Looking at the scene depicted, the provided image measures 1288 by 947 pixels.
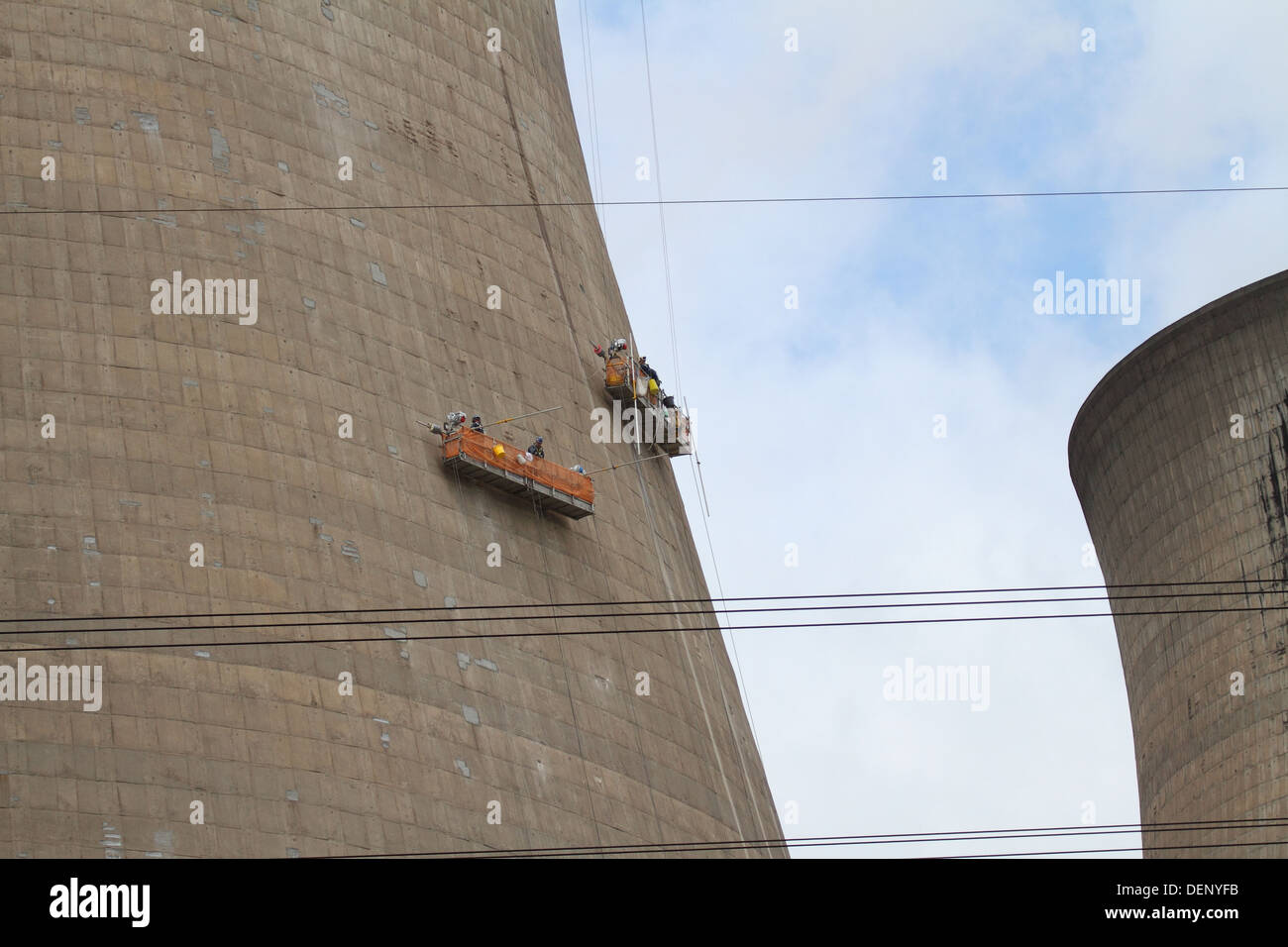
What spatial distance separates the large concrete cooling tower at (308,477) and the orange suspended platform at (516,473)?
0.28 metres

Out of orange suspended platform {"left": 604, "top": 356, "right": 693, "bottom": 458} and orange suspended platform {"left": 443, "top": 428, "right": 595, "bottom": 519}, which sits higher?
orange suspended platform {"left": 604, "top": 356, "right": 693, "bottom": 458}

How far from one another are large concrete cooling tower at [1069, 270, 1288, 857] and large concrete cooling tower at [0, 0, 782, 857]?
8.85m

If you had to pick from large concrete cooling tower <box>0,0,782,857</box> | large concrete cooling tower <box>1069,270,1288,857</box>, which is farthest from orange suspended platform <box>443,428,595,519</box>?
large concrete cooling tower <box>1069,270,1288,857</box>

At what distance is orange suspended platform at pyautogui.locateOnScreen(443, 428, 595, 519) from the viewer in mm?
28406

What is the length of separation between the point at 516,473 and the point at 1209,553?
47.6ft

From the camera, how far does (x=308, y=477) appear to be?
25766 mm

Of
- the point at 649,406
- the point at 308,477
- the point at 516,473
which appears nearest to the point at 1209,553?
the point at 649,406

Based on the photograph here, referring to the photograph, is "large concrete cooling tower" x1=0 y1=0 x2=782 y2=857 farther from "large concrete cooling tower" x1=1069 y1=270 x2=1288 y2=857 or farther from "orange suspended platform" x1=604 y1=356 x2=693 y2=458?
"large concrete cooling tower" x1=1069 y1=270 x2=1288 y2=857

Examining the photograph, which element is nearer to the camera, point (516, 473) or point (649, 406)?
point (516, 473)

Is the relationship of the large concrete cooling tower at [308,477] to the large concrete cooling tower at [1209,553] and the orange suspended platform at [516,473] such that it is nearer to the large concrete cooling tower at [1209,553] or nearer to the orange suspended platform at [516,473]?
the orange suspended platform at [516,473]

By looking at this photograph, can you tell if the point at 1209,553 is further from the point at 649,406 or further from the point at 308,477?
the point at 308,477

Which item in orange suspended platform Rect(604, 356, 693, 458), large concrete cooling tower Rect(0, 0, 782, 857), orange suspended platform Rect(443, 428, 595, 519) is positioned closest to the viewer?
large concrete cooling tower Rect(0, 0, 782, 857)

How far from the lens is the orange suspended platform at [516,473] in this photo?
28.4 m
